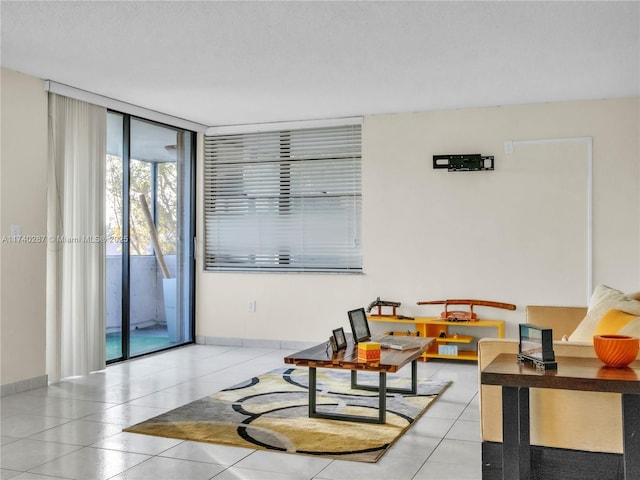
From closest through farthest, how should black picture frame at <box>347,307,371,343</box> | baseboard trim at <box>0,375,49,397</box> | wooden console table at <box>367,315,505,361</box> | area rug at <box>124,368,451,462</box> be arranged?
area rug at <box>124,368,451,462</box>, black picture frame at <box>347,307,371,343</box>, baseboard trim at <box>0,375,49,397</box>, wooden console table at <box>367,315,505,361</box>

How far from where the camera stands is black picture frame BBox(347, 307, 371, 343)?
4520mm

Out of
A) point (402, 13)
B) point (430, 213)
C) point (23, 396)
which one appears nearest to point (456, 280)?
point (430, 213)

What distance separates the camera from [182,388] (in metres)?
5.18

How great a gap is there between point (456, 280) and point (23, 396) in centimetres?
391

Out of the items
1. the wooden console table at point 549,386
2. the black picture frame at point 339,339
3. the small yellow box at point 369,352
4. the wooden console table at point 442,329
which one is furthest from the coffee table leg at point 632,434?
the wooden console table at point 442,329

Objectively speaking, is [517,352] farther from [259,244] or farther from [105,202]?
[259,244]

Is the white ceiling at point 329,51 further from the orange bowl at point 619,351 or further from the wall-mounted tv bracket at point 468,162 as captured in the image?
the orange bowl at point 619,351

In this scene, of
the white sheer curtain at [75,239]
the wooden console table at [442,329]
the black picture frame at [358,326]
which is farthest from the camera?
the wooden console table at [442,329]

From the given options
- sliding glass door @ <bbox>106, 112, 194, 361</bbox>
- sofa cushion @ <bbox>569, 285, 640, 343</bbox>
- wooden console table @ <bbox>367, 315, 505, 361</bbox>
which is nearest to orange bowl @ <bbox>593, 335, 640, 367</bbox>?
sofa cushion @ <bbox>569, 285, 640, 343</bbox>

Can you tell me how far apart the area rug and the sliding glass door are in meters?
1.70

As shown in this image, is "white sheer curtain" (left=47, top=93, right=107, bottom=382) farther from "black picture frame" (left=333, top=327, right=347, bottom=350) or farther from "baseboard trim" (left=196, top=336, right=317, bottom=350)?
"black picture frame" (left=333, top=327, right=347, bottom=350)

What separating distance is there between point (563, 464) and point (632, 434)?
53cm

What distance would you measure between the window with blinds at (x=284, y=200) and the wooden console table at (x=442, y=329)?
0.85 metres

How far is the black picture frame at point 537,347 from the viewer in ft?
8.56
